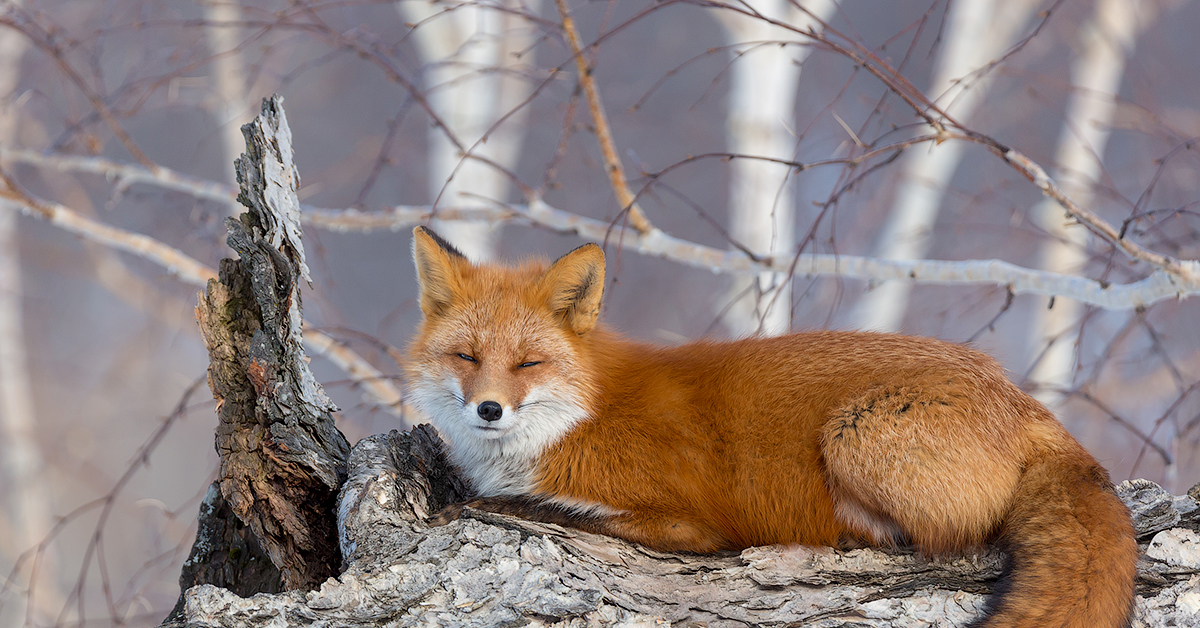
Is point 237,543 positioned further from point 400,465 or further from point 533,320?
point 533,320

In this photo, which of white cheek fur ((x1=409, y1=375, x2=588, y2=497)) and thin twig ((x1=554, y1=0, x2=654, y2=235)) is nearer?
white cheek fur ((x1=409, y1=375, x2=588, y2=497))

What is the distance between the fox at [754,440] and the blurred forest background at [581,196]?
1.51 ft

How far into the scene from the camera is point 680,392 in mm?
3027

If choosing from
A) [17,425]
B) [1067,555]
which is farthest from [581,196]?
[1067,555]

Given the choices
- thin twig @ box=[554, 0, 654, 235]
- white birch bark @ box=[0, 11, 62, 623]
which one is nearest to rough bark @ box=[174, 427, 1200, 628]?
thin twig @ box=[554, 0, 654, 235]

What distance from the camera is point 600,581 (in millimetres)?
2385

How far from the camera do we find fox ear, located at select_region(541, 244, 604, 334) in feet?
9.85

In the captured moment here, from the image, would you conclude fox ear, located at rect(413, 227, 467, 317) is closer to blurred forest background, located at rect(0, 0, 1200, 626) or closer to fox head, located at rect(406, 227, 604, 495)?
fox head, located at rect(406, 227, 604, 495)

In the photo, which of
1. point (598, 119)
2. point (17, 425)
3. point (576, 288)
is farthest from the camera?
point (17, 425)

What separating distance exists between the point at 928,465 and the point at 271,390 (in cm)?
224

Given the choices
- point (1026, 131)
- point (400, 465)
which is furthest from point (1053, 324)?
point (400, 465)

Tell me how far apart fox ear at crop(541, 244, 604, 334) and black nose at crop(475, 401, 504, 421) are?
1.80 ft

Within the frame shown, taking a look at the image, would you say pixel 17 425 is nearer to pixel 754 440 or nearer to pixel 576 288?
pixel 576 288

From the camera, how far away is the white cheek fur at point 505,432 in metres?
2.91
